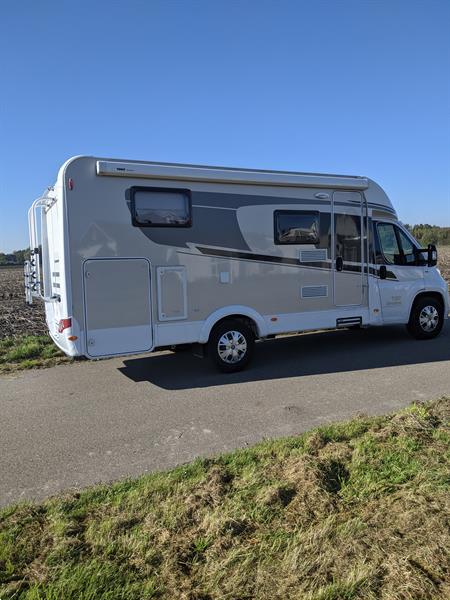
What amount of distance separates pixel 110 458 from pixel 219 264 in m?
3.54

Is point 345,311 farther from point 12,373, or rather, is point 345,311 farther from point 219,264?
point 12,373

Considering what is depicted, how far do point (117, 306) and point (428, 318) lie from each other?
5.97 m

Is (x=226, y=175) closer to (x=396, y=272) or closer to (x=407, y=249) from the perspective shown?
(x=396, y=272)

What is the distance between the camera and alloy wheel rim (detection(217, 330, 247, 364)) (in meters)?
7.09

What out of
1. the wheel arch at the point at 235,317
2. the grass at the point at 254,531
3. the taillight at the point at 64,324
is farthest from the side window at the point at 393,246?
the taillight at the point at 64,324

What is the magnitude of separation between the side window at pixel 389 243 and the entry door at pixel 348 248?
0.49m

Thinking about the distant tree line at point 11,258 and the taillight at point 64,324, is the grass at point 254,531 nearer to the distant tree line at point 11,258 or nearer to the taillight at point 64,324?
the taillight at point 64,324

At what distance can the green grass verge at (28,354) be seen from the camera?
785 centimetres

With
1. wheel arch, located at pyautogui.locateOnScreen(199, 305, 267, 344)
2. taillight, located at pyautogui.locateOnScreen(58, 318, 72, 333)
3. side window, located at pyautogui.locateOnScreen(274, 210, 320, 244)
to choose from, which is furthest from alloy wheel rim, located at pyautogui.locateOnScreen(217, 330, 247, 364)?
taillight, located at pyautogui.locateOnScreen(58, 318, 72, 333)

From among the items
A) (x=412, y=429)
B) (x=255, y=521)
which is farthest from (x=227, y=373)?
(x=255, y=521)

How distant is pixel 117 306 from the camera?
6.41m

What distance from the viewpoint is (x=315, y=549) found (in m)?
2.66

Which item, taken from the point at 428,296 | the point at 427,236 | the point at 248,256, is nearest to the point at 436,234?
the point at 427,236

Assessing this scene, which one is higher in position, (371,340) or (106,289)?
(106,289)
